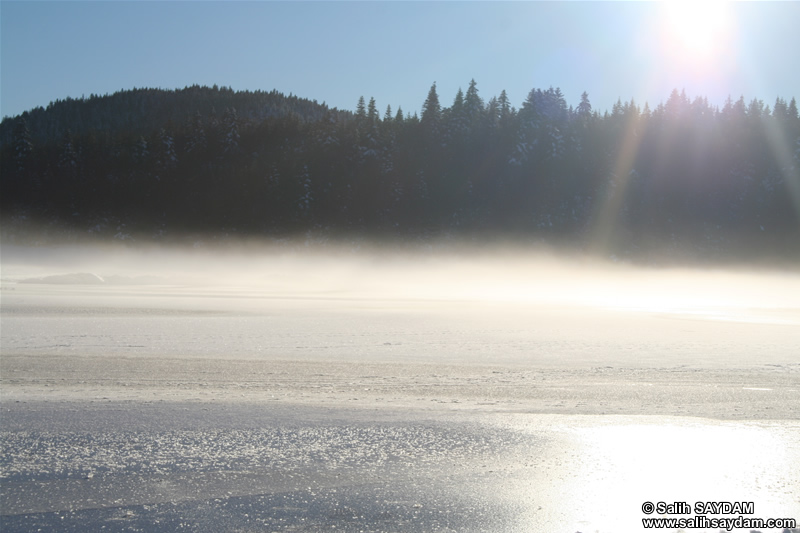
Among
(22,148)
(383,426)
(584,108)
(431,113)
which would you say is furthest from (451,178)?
(383,426)

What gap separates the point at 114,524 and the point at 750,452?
18.0 feet

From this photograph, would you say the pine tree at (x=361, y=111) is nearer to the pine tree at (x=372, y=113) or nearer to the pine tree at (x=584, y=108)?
the pine tree at (x=372, y=113)

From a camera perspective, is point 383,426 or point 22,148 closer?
point 383,426

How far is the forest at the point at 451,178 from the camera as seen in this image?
7562cm

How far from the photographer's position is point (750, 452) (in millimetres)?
5996

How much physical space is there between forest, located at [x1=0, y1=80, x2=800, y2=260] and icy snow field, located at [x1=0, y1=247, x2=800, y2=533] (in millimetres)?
60118

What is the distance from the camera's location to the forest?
248ft

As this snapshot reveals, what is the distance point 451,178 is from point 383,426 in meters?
74.6

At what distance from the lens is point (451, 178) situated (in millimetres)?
80000

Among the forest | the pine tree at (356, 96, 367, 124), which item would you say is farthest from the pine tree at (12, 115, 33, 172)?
the pine tree at (356, 96, 367, 124)

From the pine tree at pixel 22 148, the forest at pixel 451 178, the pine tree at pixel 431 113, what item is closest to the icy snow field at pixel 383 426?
the forest at pixel 451 178

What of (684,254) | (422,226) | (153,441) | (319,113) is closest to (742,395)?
(153,441)

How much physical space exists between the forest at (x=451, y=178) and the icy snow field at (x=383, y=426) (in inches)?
2367

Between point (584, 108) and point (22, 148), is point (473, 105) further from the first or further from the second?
point (22, 148)
